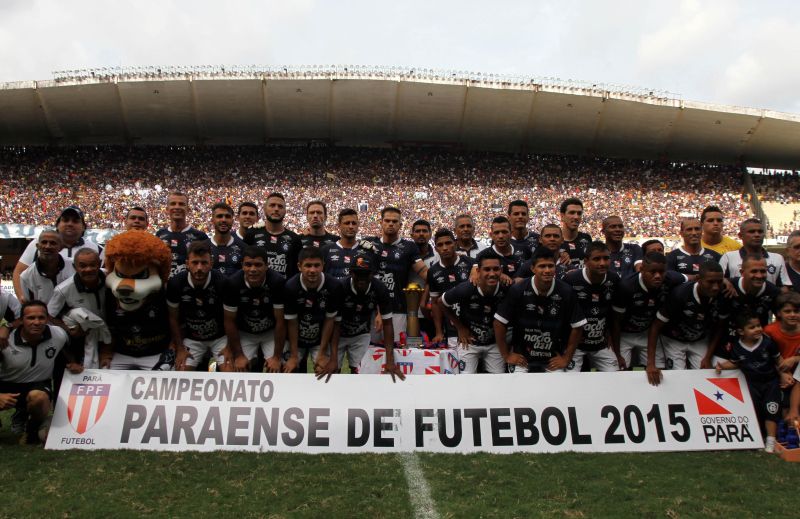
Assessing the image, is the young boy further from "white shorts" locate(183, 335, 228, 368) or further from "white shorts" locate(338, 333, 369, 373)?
"white shorts" locate(183, 335, 228, 368)

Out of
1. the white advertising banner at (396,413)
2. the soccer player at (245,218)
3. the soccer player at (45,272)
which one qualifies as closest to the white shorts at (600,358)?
the white advertising banner at (396,413)

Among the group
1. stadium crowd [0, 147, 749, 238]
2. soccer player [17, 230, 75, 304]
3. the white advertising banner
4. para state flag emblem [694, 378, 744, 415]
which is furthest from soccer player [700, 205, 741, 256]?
stadium crowd [0, 147, 749, 238]

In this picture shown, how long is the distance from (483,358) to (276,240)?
8.79 ft

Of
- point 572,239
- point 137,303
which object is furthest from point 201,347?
point 572,239

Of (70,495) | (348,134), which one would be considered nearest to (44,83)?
(348,134)

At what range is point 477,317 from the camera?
571 cm

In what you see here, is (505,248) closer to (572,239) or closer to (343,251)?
(572,239)

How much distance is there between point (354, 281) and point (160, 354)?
195 cm

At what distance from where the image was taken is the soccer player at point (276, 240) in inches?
258

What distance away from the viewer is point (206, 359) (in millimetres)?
5777

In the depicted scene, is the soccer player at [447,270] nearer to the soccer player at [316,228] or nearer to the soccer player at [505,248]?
the soccer player at [505,248]

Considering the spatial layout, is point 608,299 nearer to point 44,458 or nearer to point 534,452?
point 534,452

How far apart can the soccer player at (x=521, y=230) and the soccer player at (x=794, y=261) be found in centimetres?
252

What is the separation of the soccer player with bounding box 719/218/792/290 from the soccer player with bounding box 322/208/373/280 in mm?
3860
